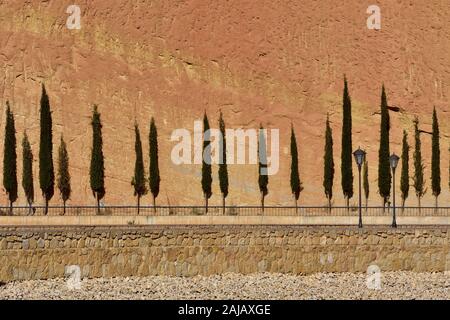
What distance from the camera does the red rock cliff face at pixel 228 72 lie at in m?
57.4

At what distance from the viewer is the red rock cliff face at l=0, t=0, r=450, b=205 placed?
188ft

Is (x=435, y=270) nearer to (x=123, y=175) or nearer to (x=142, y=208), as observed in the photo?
(x=142, y=208)

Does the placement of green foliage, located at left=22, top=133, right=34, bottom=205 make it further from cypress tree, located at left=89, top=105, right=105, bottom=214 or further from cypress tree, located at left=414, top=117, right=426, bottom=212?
cypress tree, located at left=414, top=117, right=426, bottom=212

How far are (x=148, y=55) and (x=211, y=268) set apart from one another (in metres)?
31.1

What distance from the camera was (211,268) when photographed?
30547 mm

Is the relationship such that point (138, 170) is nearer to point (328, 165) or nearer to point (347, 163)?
point (328, 165)

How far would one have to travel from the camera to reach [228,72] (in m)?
59.8

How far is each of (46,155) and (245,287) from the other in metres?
22.2

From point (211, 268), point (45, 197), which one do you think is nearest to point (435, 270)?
point (211, 268)

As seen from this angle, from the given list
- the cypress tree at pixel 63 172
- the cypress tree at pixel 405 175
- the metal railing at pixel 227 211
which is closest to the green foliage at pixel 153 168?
the metal railing at pixel 227 211

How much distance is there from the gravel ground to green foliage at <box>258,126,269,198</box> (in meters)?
21.5

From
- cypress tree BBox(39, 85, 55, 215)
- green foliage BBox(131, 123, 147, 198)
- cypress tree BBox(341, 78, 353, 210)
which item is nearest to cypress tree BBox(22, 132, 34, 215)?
cypress tree BBox(39, 85, 55, 215)

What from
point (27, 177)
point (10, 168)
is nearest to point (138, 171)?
point (27, 177)
